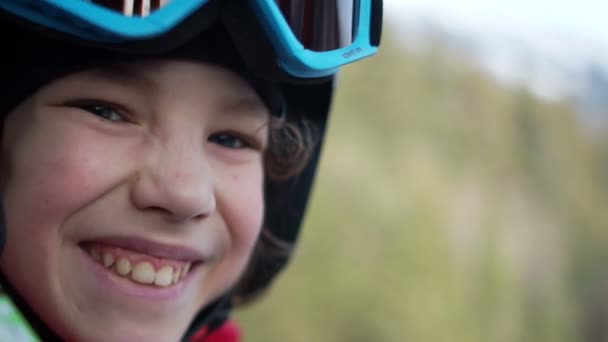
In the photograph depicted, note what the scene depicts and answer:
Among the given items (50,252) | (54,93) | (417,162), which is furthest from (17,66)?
(417,162)

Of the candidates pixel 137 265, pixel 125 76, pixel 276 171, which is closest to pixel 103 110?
pixel 125 76

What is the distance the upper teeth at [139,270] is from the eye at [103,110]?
0.12 meters

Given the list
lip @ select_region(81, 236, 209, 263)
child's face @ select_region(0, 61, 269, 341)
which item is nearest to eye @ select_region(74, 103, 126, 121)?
child's face @ select_region(0, 61, 269, 341)

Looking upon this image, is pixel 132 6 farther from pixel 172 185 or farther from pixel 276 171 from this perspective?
pixel 276 171

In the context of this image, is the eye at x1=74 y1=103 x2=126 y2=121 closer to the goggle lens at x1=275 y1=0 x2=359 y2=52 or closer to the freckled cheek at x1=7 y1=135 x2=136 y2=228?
the freckled cheek at x1=7 y1=135 x2=136 y2=228

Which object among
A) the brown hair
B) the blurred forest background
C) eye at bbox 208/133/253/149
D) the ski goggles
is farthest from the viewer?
the blurred forest background

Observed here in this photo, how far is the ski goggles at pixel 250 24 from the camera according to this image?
62 centimetres

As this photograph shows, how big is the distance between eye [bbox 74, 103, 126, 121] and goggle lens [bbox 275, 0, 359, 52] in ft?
0.57

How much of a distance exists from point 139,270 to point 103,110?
147 millimetres

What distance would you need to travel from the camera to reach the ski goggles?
62 cm

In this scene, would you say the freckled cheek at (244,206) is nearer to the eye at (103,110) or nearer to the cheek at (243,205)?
the cheek at (243,205)

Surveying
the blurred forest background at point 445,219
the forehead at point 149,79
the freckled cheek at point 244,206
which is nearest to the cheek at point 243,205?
the freckled cheek at point 244,206

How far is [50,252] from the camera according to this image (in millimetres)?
657

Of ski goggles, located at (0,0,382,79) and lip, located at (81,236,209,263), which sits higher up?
ski goggles, located at (0,0,382,79)
